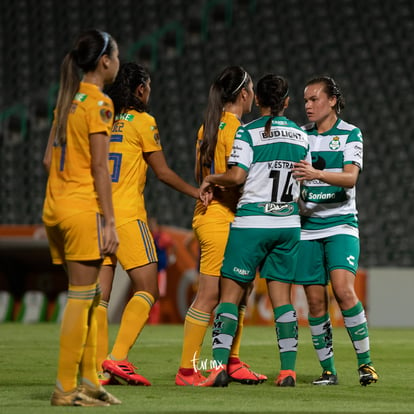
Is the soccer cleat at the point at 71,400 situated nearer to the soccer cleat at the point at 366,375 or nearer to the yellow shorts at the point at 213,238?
the yellow shorts at the point at 213,238

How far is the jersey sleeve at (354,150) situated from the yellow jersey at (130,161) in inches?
46.0

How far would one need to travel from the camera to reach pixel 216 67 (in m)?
20.1

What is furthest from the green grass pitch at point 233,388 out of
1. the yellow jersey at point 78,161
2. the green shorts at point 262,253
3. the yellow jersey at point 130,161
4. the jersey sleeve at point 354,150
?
the jersey sleeve at point 354,150

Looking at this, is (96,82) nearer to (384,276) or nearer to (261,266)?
(261,266)

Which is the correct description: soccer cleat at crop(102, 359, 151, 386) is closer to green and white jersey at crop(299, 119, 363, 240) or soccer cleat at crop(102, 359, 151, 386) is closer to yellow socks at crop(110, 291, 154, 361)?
yellow socks at crop(110, 291, 154, 361)

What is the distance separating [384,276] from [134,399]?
1003 centimetres

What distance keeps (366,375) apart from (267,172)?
1.36 metres

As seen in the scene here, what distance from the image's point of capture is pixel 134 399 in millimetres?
3986

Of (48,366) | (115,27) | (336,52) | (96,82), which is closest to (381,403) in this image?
(96,82)

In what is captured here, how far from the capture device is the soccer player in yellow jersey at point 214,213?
4.86 metres

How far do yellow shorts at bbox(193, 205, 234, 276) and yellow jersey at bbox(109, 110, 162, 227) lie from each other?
380mm

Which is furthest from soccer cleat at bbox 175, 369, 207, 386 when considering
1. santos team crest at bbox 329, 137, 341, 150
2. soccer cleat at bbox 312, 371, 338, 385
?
santos team crest at bbox 329, 137, 341, 150

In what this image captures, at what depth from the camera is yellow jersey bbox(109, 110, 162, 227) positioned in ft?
Result: 16.0

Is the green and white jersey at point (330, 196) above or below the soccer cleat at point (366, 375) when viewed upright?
above
